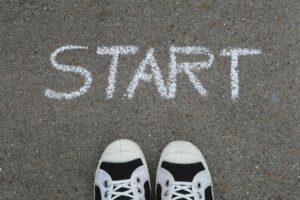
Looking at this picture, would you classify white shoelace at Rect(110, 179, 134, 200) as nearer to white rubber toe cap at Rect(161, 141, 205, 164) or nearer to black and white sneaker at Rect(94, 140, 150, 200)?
black and white sneaker at Rect(94, 140, 150, 200)

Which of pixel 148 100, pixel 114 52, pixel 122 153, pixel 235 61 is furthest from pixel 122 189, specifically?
pixel 235 61

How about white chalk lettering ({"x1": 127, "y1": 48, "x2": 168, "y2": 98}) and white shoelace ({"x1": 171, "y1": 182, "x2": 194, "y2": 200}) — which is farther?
white chalk lettering ({"x1": 127, "y1": 48, "x2": 168, "y2": 98})

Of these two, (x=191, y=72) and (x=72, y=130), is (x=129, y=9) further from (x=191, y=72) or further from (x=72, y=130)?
(x=72, y=130)

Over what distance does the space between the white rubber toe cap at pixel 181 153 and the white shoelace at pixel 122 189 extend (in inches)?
9.6

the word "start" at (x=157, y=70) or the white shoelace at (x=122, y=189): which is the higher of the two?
the word "start" at (x=157, y=70)

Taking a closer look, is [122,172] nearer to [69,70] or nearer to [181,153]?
[181,153]

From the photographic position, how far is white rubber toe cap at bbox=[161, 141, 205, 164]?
2.32 meters

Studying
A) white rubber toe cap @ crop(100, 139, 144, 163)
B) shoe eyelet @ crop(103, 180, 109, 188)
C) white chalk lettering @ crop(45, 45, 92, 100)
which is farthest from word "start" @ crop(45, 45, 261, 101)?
shoe eyelet @ crop(103, 180, 109, 188)

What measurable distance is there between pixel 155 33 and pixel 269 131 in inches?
→ 34.3

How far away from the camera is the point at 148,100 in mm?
2393

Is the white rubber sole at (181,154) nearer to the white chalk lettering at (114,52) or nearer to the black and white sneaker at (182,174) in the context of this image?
the black and white sneaker at (182,174)

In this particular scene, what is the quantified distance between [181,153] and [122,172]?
0.35 metres

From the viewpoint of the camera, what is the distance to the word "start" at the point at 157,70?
7.88 ft

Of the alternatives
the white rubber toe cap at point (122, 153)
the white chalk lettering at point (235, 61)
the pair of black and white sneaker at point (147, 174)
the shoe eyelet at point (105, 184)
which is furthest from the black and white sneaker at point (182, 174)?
the white chalk lettering at point (235, 61)
